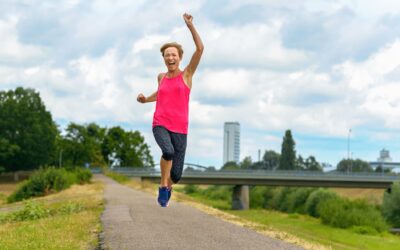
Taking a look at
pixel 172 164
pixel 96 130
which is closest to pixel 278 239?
pixel 172 164

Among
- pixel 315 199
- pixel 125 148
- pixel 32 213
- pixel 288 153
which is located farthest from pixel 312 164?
pixel 32 213

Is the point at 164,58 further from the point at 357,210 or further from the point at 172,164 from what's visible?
the point at 357,210

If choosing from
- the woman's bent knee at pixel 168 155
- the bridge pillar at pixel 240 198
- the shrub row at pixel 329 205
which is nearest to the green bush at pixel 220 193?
the shrub row at pixel 329 205

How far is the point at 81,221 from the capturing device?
16656mm

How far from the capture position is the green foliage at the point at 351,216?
5228cm

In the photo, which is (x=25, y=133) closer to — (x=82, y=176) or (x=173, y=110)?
(x=82, y=176)

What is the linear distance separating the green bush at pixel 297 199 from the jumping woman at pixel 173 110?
2788 inches

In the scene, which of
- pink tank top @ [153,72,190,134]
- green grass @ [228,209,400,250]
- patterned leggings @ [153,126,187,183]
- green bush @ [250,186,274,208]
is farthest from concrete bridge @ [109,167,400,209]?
pink tank top @ [153,72,190,134]

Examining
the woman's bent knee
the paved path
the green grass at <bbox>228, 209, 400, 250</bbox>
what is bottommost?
the green grass at <bbox>228, 209, 400, 250</bbox>

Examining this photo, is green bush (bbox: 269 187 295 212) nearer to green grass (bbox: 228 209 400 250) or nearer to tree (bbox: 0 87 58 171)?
green grass (bbox: 228 209 400 250)

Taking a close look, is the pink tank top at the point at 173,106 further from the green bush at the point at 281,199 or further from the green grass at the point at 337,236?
the green bush at the point at 281,199

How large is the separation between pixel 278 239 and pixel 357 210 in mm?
44891

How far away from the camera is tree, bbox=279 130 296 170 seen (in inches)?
5842

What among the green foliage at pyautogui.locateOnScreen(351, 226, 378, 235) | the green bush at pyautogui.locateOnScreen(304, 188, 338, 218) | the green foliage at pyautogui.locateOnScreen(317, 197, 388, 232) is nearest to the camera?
the green foliage at pyautogui.locateOnScreen(351, 226, 378, 235)
